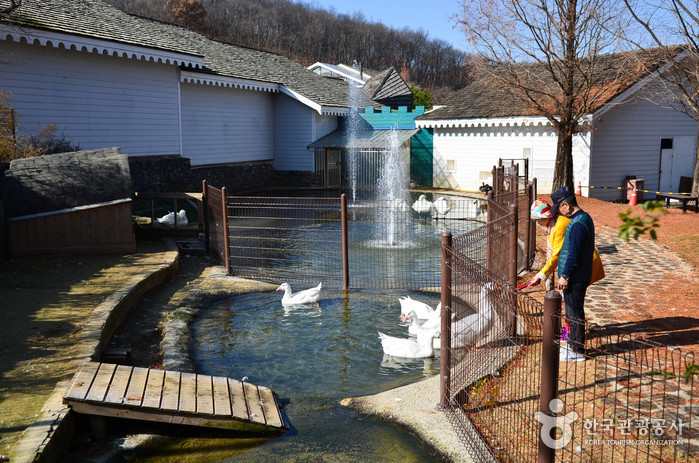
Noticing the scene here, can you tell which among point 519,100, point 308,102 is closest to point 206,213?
point 519,100

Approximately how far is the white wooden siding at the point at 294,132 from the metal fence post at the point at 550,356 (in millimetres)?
27020

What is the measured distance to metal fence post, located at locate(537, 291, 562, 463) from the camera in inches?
145

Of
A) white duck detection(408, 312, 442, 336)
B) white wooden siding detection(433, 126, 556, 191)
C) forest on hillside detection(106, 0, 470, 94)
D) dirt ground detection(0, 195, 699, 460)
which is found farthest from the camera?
forest on hillside detection(106, 0, 470, 94)

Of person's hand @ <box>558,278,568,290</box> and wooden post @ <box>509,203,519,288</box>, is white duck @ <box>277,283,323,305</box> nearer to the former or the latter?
wooden post @ <box>509,203,519,288</box>

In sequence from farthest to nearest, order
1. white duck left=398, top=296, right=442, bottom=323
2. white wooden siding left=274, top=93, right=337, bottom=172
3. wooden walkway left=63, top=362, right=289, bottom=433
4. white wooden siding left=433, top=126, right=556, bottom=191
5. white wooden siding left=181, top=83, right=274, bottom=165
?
white wooden siding left=274, top=93, right=337, bottom=172 → white wooden siding left=433, top=126, right=556, bottom=191 → white wooden siding left=181, top=83, right=274, bottom=165 → white duck left=398, top=296, right=442, bottom=323 → wooden walkway left=63, top=362, right=289, bottom=433

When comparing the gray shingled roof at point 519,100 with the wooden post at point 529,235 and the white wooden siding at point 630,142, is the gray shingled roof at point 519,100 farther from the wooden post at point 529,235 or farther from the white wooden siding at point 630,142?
the wooden post at point 529,235

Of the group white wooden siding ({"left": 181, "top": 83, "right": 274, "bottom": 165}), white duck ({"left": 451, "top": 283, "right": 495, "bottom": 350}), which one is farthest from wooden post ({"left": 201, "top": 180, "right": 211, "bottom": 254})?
white wooden siding ({"left": 181, "top": 83, "right": 274, "bottom": 165})

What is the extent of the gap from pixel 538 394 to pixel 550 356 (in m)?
1.94

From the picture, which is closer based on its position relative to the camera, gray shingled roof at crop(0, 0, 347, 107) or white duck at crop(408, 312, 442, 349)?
white duck at crop(408, 312, 442, 349)

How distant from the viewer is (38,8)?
1730 cm

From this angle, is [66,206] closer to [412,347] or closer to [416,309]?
[416,309]

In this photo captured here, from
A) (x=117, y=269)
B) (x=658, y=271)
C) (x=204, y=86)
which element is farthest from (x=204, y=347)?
(x=204, y=86)

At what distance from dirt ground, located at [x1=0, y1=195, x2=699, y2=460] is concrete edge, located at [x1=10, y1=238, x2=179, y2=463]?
0.46 ft

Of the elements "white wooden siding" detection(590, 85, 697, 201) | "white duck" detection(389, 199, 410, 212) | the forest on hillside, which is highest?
the forest on hillside
